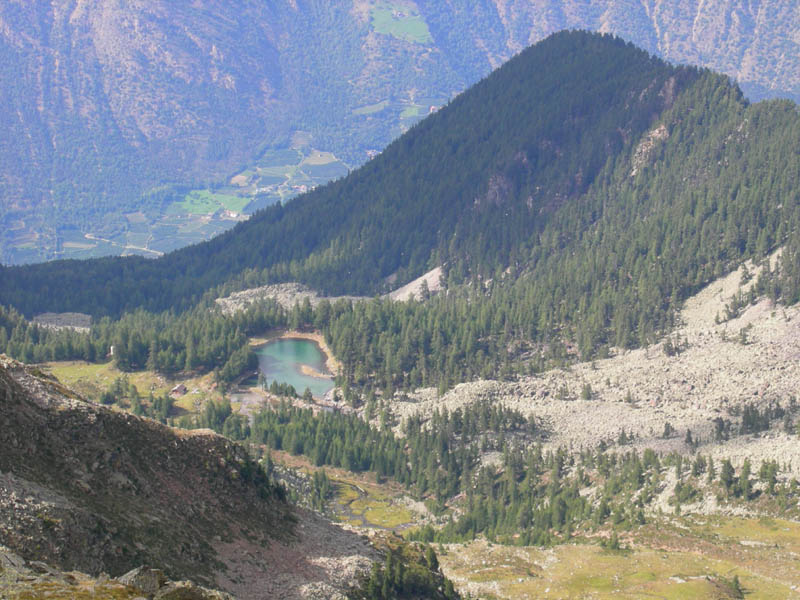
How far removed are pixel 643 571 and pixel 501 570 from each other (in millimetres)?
15427

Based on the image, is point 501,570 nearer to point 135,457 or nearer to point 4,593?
point 135,457

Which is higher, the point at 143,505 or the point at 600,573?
the point at 143,505

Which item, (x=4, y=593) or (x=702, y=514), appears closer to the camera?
(x=4, y=593)

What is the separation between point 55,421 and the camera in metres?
81.0

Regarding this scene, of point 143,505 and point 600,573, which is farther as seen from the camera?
point 600,573

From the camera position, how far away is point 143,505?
8125cm

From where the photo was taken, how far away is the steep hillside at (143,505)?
2739 inches

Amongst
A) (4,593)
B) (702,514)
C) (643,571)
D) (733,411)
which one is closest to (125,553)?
(4,593)

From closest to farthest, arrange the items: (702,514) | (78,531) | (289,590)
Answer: (78,531) < (289,590) < (702,514)

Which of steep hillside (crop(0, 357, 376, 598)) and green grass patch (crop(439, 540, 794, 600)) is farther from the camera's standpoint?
green grass patch (crop(439, 540, 794, 600))

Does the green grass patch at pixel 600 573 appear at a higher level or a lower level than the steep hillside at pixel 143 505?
lower

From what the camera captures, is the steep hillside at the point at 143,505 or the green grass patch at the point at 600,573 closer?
the steep hillside at the point at 143,505

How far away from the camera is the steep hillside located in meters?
69.6

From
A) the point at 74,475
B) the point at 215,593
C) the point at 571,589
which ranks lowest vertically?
the point at 571,589
